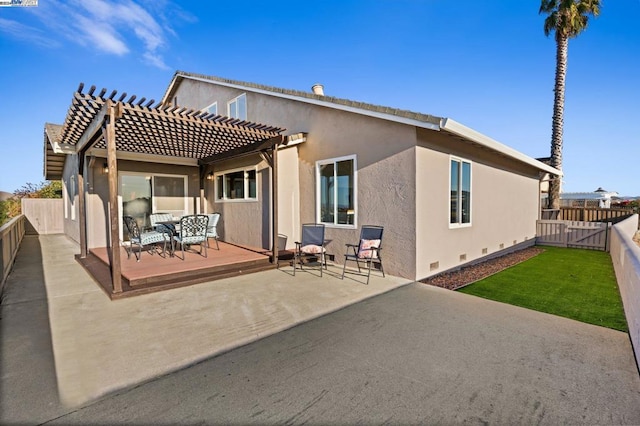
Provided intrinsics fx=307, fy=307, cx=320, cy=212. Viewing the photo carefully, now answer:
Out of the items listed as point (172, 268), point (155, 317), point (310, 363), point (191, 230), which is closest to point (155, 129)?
point (191, 230)

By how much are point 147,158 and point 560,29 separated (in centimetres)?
1662

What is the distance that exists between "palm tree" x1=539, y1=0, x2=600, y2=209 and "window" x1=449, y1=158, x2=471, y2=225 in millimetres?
8927

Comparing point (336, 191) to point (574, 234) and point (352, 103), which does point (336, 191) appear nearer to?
point (352, 103)

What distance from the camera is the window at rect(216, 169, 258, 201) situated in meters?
8.84

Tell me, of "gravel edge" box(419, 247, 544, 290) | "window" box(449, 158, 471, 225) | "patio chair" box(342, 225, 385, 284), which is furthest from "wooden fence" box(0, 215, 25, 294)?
"window" box(449, 158, 471, 225)

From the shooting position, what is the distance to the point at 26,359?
302 cm

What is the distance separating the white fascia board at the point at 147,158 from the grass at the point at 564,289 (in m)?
8.95

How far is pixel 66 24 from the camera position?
7461mm

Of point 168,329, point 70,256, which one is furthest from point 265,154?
point 70,256

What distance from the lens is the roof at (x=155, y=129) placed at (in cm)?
510

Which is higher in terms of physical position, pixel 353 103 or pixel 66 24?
pixel 66 24

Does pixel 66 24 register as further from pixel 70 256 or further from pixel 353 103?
pixel 353 103

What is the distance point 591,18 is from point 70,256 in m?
21.3

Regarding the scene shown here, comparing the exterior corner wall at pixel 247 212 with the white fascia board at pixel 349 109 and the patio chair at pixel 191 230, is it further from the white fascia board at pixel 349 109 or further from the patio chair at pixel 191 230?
the white fascia board at pixel 349 109
